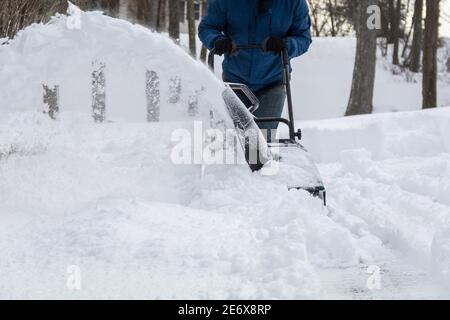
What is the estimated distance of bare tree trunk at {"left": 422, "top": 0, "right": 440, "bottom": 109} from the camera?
14.3 meters

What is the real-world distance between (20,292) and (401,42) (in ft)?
108

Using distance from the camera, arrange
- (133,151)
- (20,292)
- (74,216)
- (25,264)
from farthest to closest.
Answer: (133,151) → (74,216) → (25,264) → (20,292)

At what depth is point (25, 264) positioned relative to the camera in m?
2.63

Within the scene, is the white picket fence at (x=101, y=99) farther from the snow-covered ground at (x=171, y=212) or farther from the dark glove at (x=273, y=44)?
the dark glove at (x=273, y=44)

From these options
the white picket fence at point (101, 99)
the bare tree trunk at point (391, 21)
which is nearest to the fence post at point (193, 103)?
the white picket fence at point (101, 99)

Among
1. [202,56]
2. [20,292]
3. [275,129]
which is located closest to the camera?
[20,292]

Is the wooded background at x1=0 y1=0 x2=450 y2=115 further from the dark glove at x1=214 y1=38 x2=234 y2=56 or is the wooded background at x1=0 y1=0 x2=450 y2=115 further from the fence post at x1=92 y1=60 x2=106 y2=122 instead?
the dark glove at x1=214 y1=38 x2=234 y2=56

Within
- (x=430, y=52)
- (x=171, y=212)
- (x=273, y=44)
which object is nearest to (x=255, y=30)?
(x=273, y=44)

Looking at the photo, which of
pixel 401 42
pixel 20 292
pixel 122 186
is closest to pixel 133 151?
pixel 122 186

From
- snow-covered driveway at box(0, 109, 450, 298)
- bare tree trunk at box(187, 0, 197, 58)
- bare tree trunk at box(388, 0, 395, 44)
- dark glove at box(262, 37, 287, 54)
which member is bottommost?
snow-covered driveway at box(0, 109, 450, 298)

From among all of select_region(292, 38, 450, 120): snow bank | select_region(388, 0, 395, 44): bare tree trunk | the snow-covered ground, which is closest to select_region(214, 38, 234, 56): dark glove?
the snow-covered ground

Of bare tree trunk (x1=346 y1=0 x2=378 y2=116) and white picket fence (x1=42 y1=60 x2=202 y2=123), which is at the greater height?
bare tree trunk (x1=346 y1=0 x2=378 y2=116)

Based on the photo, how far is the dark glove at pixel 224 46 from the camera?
4508mm

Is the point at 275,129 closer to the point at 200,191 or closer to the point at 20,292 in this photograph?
the point at 200,191
